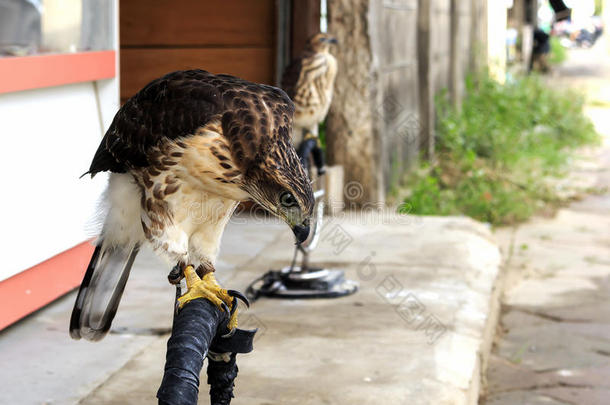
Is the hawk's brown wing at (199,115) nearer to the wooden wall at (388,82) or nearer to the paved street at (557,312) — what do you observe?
the paved street at (557,312)

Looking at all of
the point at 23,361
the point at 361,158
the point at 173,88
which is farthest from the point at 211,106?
the point at 361,158

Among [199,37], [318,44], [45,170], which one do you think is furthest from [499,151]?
[45,170]

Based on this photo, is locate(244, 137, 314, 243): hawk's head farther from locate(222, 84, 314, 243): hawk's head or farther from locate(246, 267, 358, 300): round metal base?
locate(246, 267, 358, 300): round metal base

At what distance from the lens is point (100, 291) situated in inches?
83.4

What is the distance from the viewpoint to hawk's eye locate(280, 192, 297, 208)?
1.76 metres

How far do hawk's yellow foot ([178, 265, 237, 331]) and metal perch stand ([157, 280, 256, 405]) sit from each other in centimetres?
1

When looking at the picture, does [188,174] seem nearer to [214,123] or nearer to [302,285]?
[214,123]

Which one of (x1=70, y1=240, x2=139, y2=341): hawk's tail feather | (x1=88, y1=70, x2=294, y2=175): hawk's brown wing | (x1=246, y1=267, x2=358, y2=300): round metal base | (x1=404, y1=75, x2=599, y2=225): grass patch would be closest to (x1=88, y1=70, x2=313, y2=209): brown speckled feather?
(x1=88, y1=70, x2=294, y2=175): hawk's brown wing

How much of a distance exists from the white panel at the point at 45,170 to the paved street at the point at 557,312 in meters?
2.09

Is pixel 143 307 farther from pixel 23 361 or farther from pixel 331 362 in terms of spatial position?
pixel 331 362

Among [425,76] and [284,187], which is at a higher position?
[425,76]

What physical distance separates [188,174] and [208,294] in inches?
11.7

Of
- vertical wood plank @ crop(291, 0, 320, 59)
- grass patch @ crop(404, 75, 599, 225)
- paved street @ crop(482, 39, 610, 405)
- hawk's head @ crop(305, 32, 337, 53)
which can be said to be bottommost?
paved street @ crop(482, 39, 610, 405)

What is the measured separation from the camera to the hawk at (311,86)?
392cm
